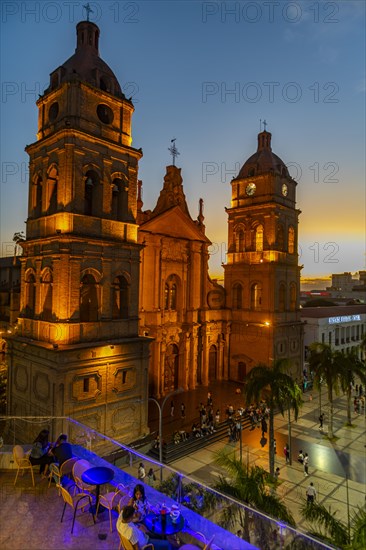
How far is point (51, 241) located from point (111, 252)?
3.77m

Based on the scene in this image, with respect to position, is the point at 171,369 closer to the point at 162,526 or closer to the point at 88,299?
the point at 88,299

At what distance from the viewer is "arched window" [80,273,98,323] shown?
2417 centimetres

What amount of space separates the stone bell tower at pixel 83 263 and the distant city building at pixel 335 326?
28.6m

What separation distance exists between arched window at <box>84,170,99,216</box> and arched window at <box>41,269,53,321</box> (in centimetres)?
484

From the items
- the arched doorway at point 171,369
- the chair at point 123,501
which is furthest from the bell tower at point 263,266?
the chair at point 123,501

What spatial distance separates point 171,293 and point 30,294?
1537 centimetres

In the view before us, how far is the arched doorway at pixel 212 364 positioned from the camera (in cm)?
4203

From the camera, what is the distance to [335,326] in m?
53.6

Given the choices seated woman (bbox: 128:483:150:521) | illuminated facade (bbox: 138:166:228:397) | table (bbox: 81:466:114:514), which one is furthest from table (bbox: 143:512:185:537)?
illuminated facade (bbox: 138:166:228:397)

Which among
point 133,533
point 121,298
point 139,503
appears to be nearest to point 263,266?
point 121,298

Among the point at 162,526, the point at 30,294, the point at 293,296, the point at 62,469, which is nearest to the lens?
the point at 162,526

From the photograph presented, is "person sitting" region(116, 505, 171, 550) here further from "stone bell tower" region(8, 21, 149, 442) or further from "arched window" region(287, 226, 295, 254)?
"arched window" region(287, 226, 295, 254)

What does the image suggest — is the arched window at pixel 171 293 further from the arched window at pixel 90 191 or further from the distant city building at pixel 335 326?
the distant city building at pixel 335 326

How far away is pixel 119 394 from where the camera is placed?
2447 cm
